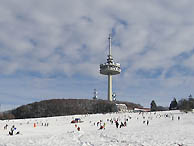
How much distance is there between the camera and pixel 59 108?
10325cm

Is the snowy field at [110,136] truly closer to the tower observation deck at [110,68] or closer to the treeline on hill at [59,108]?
the treeline on hill at [59,108]

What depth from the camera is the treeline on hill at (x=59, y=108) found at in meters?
102

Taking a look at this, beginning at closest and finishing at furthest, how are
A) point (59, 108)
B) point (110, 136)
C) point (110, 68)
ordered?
1. point (110, 136)
2. point (59, 108)
3. point (110, 68)

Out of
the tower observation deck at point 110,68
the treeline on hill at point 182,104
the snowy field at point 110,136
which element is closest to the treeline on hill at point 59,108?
the tower observation deck at point 110,68

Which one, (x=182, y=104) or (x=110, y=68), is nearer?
(x=182, y=104)

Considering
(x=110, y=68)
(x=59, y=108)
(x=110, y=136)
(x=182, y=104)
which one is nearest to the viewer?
(x=110, y=136)

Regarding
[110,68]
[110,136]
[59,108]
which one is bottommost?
[110,136]

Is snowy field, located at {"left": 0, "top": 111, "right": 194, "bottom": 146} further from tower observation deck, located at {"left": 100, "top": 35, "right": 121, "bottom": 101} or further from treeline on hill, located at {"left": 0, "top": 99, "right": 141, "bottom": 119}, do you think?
tower observation deck, located at {"left": 100, "top": 35, "right": 121, "bottom": 101}

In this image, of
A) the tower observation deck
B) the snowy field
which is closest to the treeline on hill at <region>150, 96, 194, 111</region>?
the tower observation deck

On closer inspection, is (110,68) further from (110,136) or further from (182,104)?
(110,136)

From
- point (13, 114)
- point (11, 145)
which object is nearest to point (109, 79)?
point (13, 114)

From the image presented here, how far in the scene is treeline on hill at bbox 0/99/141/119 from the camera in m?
102

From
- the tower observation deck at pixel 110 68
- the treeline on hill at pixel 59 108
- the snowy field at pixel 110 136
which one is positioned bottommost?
the snowy field at pixel 110 136

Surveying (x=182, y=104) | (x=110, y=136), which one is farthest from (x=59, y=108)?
(x=110, y=136)
